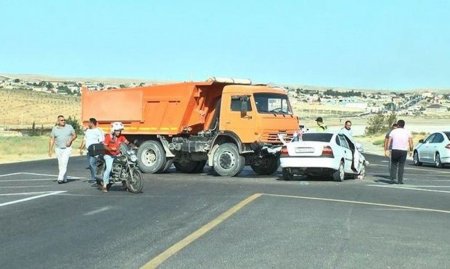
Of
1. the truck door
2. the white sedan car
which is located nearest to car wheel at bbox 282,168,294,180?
the white sedan car

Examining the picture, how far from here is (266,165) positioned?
76.2 feet

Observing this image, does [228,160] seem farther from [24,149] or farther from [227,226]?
[24,149]

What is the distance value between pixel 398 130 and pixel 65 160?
9206 mm

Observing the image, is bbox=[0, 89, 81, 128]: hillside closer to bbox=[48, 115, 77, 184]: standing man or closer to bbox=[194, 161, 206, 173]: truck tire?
bbox=[194, 161, 206, 173]: truck tire

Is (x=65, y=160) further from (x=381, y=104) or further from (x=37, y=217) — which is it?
(x=381, y=104)

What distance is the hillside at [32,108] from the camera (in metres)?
97.2

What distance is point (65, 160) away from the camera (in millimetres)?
19328

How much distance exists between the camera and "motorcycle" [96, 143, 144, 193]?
16.6 metres

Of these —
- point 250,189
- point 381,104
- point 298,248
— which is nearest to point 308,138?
point 250,189

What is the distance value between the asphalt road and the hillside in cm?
7852

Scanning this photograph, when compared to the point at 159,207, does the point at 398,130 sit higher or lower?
higher

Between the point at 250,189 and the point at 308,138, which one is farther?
the point at 308,138

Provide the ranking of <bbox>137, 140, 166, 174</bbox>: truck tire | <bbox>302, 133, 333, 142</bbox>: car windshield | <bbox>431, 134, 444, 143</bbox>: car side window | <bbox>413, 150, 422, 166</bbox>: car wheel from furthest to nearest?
<bbox>413, 150, 422, 166</bbox>: car wheel
<bbox>431, 134, 444, 143</bbox>: car side window
<bbox>137, 140, 166, 174</bbox>: truck tire
<bbox>302, 133, 333, 142</bbox>: car windshield

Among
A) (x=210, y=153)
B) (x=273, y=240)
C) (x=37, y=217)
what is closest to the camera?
(x=273, y=240)
